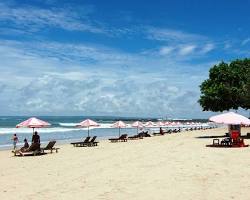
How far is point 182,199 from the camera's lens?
33.6 ft

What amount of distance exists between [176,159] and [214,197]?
869 cm

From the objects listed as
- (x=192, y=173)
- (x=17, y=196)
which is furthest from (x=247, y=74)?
(x=17, y=196)

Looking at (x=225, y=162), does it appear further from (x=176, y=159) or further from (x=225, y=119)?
(x=225, y=119)

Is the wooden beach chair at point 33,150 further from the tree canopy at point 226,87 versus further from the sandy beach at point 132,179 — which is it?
the tree canopy at point 226,87

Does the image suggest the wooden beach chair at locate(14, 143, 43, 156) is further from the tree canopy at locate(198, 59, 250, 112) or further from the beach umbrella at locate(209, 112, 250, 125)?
the tree canopy at locate(198, 59, 250, 112)

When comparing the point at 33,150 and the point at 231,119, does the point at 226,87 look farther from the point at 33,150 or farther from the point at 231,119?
the point at 33,150

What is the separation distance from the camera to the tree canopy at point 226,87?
3566 centimetres

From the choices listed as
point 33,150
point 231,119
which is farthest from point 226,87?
point 33,150

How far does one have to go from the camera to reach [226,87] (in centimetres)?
3584

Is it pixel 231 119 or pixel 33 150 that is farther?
pixel 231 119

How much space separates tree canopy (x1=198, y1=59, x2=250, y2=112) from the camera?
35.7 meters

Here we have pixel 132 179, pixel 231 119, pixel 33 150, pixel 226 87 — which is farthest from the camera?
pixel 226 87

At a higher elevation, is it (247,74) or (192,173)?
(247,74)

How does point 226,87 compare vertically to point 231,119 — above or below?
above
